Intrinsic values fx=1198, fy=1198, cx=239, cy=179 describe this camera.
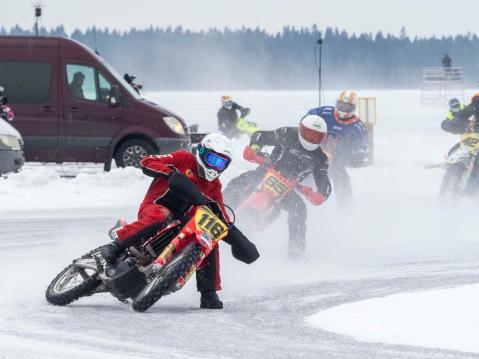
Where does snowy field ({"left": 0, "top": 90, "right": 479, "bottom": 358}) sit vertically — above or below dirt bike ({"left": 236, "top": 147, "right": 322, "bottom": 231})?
below

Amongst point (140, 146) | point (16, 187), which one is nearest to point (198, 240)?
point (16, 187)

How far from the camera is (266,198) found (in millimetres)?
12828

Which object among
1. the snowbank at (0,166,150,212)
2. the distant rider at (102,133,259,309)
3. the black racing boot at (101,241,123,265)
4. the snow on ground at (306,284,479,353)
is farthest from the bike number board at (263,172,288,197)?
the snowbank at (0,166,150,212)

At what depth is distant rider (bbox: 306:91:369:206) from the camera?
16.2m

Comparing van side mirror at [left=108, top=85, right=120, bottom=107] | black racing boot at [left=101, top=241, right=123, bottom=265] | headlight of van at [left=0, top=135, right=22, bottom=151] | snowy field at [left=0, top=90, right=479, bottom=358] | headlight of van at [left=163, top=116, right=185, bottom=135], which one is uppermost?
van side mirror at [left=108, top=85, right=120, bottom=107]

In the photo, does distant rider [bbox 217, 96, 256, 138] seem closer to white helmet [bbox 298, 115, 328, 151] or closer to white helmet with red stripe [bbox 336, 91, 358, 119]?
white helmet with red stripe [bbox 336, 91, 358, 119]

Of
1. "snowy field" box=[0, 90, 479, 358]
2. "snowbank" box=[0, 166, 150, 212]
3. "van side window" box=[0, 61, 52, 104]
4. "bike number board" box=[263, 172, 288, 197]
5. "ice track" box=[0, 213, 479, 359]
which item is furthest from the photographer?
"van side window" box=[0, 61, 52, 104]

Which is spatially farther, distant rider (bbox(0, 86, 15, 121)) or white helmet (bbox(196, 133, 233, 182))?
distant rider (bbox(0, 86, 15, 121))

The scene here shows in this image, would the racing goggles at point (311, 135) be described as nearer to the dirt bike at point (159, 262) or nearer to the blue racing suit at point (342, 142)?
the blue racing suit at point (342, 142)

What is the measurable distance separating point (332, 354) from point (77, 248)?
20.4 feet

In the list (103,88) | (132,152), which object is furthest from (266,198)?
(103,88)

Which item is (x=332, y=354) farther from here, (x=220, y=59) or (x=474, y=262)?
(x=220, y=59)

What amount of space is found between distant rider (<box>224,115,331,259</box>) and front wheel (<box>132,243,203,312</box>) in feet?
13.5

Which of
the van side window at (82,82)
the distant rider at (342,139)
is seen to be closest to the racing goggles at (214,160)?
the distant rider at (342,139)
